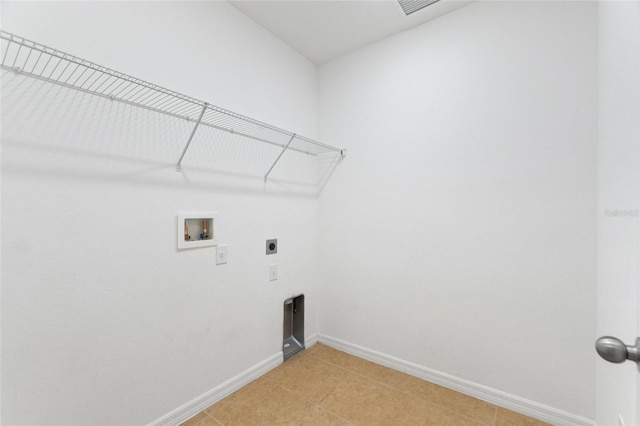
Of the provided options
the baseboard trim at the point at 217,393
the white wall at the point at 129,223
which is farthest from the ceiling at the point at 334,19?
the baseboard trim at the point at 217,393

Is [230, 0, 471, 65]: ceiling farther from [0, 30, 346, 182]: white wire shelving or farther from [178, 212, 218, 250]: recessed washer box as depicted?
[178, 212, 218, 250]: recessed washer box

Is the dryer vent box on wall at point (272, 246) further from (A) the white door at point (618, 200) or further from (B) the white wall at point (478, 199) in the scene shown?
(A) the white door at point (618, 200)

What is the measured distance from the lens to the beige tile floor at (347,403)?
150 cm

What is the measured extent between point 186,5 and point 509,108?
2016mm

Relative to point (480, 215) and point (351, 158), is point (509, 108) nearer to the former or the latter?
point (480, 215)

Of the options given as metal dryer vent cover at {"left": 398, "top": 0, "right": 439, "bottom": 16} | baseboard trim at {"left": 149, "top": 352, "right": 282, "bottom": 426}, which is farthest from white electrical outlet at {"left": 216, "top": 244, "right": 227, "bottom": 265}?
metal dryer vent cover at {"left": 398, "top": 0, "right": 439, "bottom": 16}

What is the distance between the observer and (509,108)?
1.61 metres

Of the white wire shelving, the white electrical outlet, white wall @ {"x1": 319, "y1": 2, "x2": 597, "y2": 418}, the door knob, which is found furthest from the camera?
the white electrical outlet

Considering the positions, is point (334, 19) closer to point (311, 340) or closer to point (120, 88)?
point (120, 88)

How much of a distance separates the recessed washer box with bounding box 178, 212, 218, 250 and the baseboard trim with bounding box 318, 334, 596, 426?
1479 mm

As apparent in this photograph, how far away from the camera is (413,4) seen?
1.76 metres

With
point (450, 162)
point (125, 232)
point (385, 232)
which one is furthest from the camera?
point (385, 232)

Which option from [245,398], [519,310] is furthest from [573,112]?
[245,398]

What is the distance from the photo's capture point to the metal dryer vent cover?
173cm
